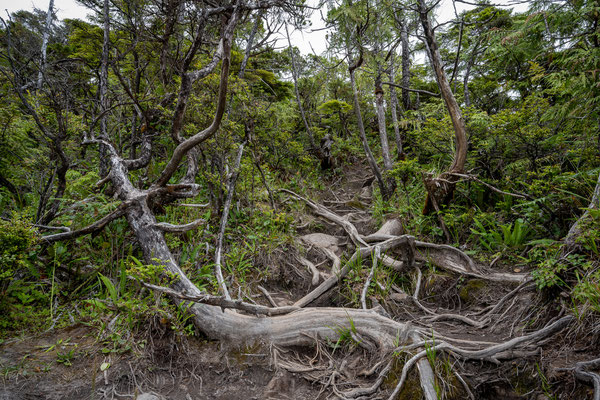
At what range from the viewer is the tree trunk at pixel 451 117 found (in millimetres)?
4387

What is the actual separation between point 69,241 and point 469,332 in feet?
17.0

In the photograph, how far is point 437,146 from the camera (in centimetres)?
628

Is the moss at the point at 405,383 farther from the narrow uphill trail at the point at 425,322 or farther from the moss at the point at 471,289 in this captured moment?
the moss at the point at 471,289

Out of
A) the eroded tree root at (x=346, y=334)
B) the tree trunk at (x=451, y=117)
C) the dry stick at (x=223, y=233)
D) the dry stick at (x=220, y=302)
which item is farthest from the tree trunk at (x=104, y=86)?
the tree trunk at (x=451, y=117)

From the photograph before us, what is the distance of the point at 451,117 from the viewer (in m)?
4.52

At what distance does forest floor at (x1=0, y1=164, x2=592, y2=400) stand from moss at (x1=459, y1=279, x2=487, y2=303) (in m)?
0.11

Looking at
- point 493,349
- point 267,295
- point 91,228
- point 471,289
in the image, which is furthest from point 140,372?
point 471,289

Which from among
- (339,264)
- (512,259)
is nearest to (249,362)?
(339,264)

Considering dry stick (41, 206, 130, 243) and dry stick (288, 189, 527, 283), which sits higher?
dry stick (41, 206, 130, 243)

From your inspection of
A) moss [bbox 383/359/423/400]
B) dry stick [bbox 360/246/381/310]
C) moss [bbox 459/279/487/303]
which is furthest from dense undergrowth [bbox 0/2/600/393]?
moss [bbox 383/359/423/400]

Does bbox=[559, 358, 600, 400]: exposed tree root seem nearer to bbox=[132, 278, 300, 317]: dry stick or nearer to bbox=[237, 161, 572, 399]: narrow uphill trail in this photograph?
bbox=[237, 161, 572, 399]: narrow uphill trail

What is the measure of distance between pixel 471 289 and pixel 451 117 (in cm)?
286

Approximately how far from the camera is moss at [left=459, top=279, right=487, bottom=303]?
3.62 metres

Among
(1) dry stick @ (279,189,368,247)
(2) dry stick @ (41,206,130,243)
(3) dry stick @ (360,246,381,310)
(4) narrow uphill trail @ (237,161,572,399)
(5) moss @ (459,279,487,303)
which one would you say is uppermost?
(2) dry stick @ (41,206,130,243)
